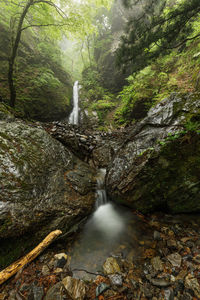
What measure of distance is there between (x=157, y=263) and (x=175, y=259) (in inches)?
13.1

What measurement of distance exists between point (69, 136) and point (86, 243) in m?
4.06

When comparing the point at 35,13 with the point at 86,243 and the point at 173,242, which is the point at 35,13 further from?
the point at 173,242

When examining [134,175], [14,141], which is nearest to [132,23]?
[134,175]

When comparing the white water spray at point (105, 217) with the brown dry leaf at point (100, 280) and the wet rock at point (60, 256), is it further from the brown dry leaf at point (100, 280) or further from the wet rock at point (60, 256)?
the wet rock at point (60, 256)

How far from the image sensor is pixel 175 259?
2.06m

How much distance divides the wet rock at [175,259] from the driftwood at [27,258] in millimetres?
2190

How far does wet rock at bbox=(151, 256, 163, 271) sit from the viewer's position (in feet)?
6.49

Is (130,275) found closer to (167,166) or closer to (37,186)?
(167,166)

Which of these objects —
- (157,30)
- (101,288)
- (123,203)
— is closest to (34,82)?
(157,30)

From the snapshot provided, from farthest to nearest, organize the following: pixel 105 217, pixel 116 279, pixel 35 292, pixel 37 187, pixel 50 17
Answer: pixel 50 17
pixel 105 217
pixel 37 187
pixel 116 279
pixel 35 292

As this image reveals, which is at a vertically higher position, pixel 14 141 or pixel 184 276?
pixel 14 141

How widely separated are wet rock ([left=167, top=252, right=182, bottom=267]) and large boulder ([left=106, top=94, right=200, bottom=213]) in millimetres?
1100

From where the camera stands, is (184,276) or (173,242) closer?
(184,276)

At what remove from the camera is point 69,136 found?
17.6 ft
